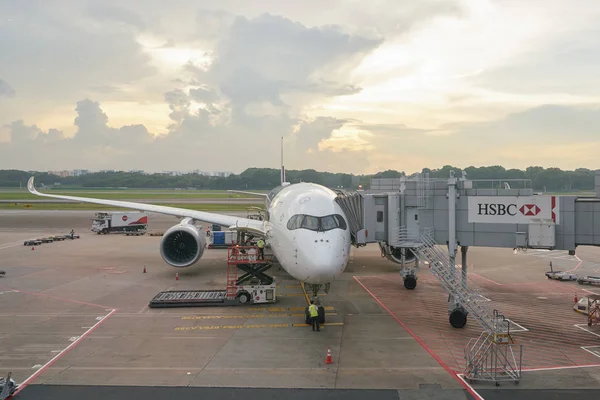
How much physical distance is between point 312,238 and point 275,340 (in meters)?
3.92

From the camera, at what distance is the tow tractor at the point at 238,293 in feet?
66.6

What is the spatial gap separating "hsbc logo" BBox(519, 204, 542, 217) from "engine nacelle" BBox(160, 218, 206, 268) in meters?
18.0

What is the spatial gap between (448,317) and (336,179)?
42.8 metres

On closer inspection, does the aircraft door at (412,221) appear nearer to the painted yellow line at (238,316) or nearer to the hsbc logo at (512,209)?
the hsbc logo at (512,209)

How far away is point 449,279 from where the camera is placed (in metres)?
16.9

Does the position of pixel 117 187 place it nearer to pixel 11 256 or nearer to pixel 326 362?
pixel 11 256

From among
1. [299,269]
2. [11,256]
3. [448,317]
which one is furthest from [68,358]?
[11,256]

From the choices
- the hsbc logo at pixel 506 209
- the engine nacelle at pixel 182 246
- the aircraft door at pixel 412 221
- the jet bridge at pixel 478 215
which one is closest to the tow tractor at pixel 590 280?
Result: the jet bridge at pixel 478 215

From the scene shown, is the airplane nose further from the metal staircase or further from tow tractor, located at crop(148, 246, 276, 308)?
tow tractor, located at crop(148, 246, 276, 308)

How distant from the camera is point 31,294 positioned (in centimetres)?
2223

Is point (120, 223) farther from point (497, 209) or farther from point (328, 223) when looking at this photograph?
point (497, 209)

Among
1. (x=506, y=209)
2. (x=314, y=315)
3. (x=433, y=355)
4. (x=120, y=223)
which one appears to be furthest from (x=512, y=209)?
(x=120, y=223)

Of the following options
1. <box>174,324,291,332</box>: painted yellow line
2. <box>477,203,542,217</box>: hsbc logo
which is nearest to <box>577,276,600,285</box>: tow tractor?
<box>477,203,542,217</box>: hsbc logo

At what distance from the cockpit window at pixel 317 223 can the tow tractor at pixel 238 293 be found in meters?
4.54
